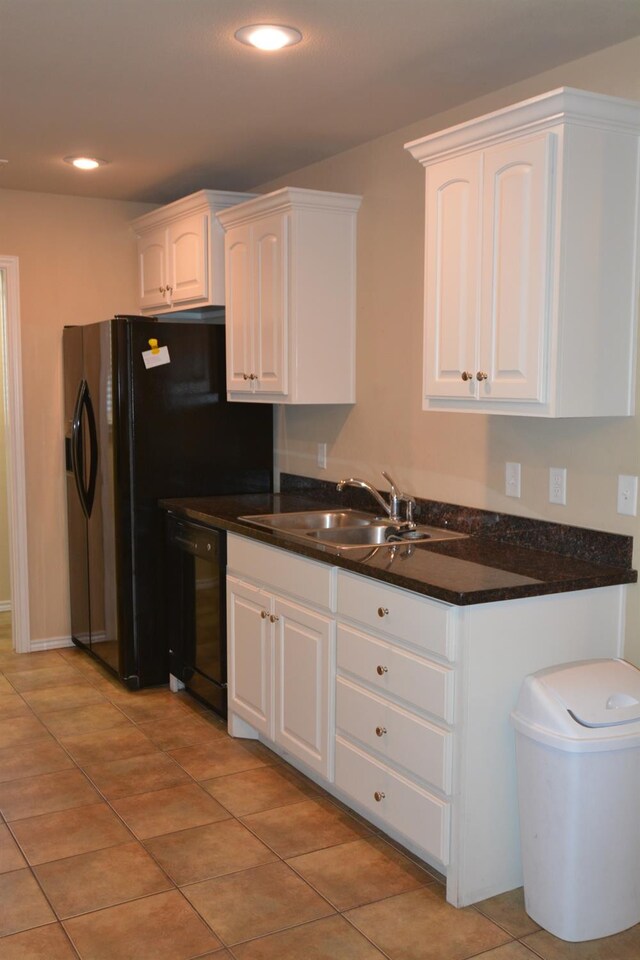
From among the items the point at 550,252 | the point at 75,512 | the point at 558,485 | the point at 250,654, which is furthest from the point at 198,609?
the point at 550,252

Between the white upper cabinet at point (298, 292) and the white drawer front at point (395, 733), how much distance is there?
1422mm

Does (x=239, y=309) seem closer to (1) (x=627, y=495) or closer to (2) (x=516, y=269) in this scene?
(2) (x=516, y=269)

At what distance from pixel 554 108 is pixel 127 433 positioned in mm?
2444

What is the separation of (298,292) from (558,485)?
4.71 feet

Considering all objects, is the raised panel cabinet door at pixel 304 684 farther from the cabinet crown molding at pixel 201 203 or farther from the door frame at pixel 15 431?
the door frame at pixel 15 431

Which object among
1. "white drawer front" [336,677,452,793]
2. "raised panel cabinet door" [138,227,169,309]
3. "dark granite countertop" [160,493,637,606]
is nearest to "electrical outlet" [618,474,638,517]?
"dark granite countertop" [160,493,637,606]

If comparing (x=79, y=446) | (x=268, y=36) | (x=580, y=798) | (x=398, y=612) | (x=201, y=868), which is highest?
(x=268, y=36)

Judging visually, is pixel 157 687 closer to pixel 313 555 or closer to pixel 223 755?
pixel 223 755

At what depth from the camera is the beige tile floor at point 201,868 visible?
2391 mm

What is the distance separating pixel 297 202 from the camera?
374 cm

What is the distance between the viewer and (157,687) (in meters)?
4.42

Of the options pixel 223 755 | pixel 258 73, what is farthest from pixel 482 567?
pixel 258 73

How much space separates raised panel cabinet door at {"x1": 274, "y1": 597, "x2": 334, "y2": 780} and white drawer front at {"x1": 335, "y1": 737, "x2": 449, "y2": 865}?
106 mm

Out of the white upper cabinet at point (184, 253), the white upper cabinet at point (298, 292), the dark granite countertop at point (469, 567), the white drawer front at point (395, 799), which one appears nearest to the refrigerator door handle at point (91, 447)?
the white upper cabinet at point (184, 253)
